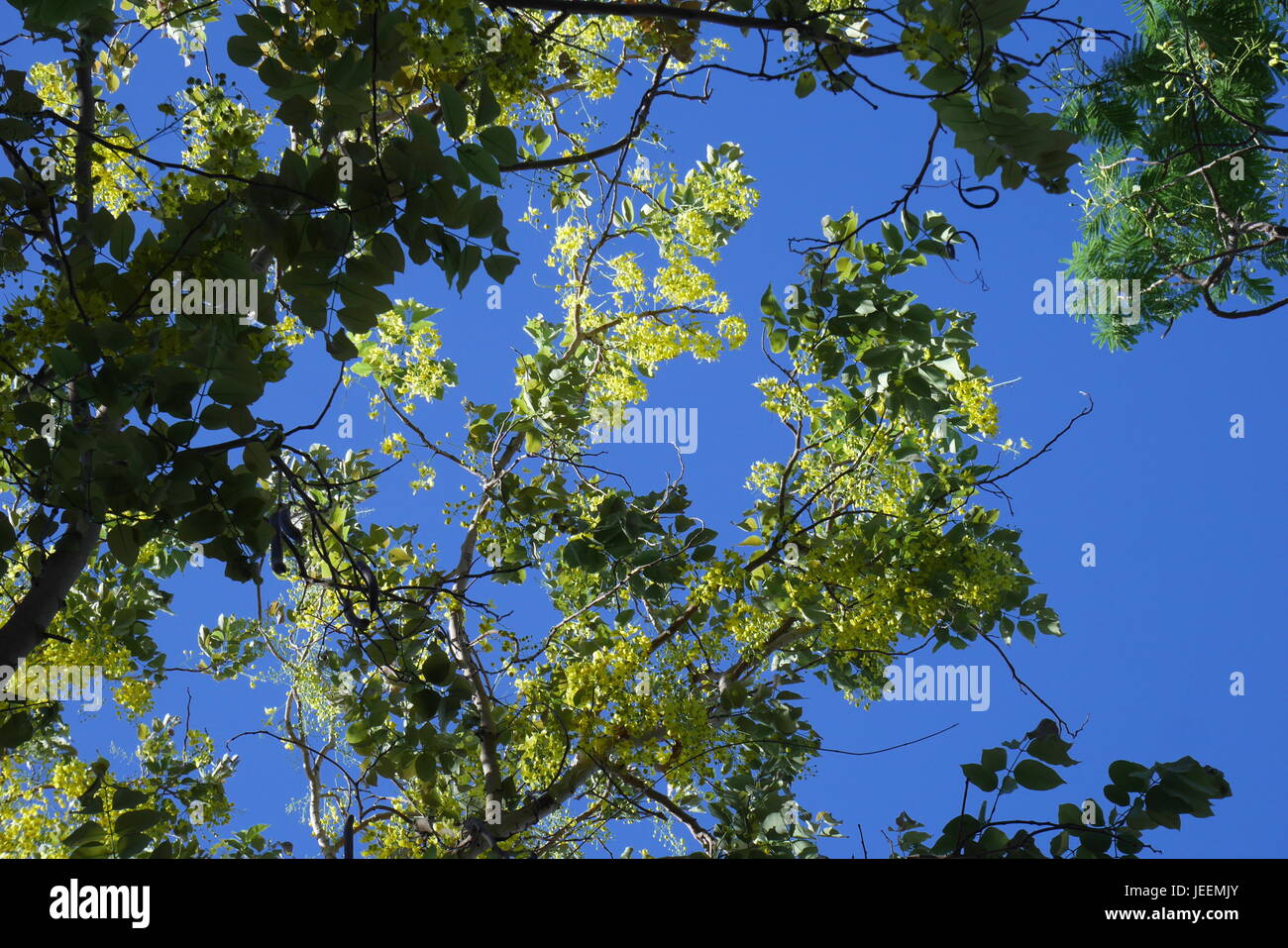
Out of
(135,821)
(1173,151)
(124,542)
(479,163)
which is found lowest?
(135,821)

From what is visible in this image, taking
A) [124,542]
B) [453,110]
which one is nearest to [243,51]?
[453,110]

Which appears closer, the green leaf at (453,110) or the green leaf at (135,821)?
the green leaf at (453,110)

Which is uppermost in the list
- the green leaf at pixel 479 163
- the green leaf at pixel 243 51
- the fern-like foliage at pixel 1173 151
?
the fern-like foliage at pixel 1173 151

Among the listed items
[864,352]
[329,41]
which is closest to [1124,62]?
[864,352]

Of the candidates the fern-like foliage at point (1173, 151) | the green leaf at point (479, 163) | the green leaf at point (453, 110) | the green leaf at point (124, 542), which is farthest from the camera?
the fern-like foliage at point (1173, 151)

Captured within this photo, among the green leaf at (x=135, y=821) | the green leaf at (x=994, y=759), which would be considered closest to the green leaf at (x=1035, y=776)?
the green leaf at (x=994, y=759)

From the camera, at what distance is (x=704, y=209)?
281 cm

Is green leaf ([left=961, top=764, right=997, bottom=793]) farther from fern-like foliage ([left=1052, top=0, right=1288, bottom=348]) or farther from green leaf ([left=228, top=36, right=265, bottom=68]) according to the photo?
fern-like foliage ([left=1052, top=0, right=1288, bottom=348])

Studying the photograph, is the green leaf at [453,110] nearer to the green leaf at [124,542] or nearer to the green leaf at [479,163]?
the green leaf at [479,163]

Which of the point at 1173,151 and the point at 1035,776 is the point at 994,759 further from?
the point at 1173,151

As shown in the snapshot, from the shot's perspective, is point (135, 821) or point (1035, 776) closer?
point (1035, 776)

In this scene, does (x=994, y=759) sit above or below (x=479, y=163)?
below

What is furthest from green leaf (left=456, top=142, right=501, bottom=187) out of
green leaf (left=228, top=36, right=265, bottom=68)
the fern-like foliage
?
the fern-like foliage
